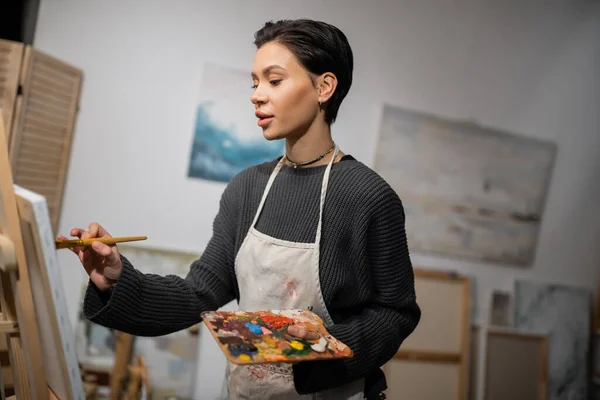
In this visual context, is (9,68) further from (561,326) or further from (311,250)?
(561,326)

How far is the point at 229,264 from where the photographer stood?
4.34ft

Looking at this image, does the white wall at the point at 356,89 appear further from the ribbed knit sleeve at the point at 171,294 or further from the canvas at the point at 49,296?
the canvas at the point at 49,296

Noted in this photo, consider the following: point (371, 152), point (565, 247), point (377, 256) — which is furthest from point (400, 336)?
point (565, 247)

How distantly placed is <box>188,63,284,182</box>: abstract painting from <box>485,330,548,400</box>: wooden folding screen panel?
66.2 inches

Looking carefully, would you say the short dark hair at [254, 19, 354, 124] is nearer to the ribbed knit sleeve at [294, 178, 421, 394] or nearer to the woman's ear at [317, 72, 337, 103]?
the woman's ear at [317, 72, 337, 103]

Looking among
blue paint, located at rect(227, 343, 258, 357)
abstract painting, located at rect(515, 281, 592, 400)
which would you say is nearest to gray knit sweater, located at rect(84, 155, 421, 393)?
blue paint, located at rect(227, 343, 258, 357)

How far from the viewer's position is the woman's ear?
1.25 m

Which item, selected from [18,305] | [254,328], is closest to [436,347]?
[254,328]

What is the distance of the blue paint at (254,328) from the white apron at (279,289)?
23 cm

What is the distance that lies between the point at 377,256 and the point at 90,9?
6.23ft

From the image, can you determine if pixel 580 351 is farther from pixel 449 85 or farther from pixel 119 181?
pixel 119 181

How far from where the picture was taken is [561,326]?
3.11 metres

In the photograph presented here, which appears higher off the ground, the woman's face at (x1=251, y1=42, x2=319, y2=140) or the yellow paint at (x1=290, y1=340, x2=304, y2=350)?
the woman's face at (x1=251, y1=42, x2=319, y2=140)

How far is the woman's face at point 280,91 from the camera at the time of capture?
121 centimetres
